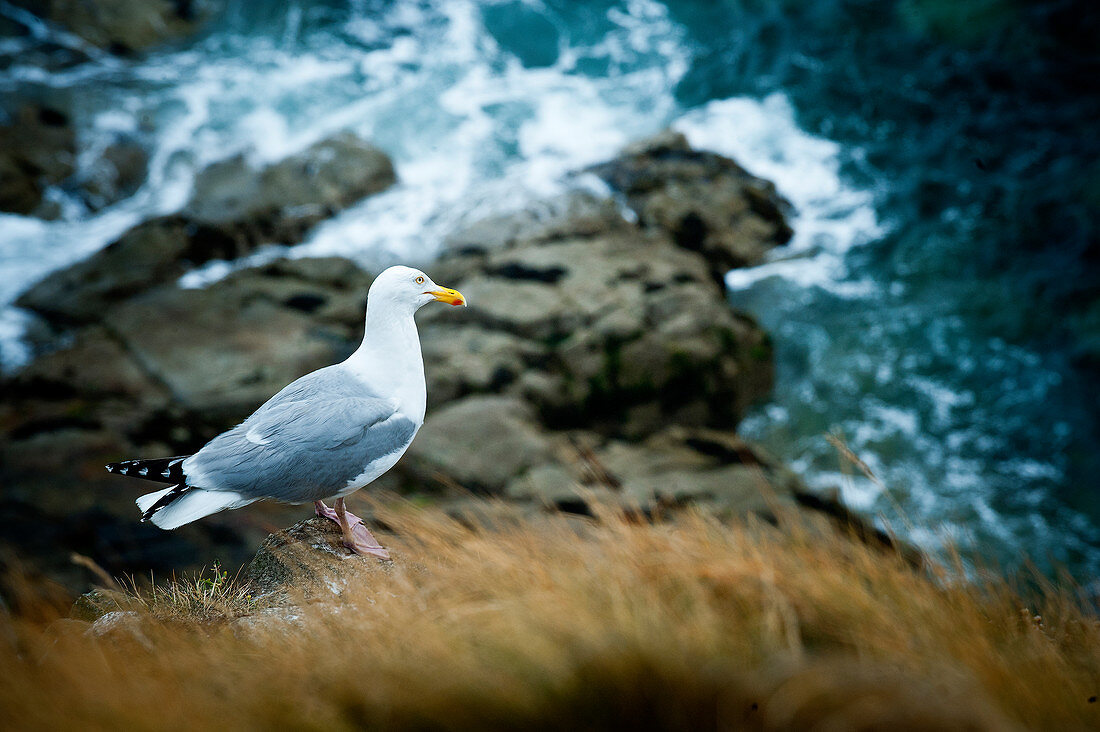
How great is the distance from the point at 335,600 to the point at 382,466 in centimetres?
75

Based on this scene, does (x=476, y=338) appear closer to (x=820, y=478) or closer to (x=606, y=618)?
(x=820, y=478)

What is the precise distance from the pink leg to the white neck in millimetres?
541

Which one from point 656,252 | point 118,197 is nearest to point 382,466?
point 656,252

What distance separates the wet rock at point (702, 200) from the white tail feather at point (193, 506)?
769cm

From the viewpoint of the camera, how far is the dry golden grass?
1751mm

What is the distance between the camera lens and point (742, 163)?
11922mm

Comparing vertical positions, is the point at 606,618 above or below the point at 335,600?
above

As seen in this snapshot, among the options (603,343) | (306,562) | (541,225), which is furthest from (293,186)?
(306,562)

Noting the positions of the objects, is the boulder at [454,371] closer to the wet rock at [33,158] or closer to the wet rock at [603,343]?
the wet rock at [603,343]

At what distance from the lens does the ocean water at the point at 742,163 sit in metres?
8.01

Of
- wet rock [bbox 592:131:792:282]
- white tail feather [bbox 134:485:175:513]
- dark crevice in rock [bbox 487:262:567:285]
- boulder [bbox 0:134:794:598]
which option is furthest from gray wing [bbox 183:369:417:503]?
wet rock [bbox 592:131:792:282]

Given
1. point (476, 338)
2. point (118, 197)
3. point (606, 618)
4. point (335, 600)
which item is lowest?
point (118, 197)

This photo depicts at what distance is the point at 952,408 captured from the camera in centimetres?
845

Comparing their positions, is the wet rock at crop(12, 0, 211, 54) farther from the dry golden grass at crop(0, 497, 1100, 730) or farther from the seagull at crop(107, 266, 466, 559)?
the dry golden grass at crop(0, 497, 1100, 730)
